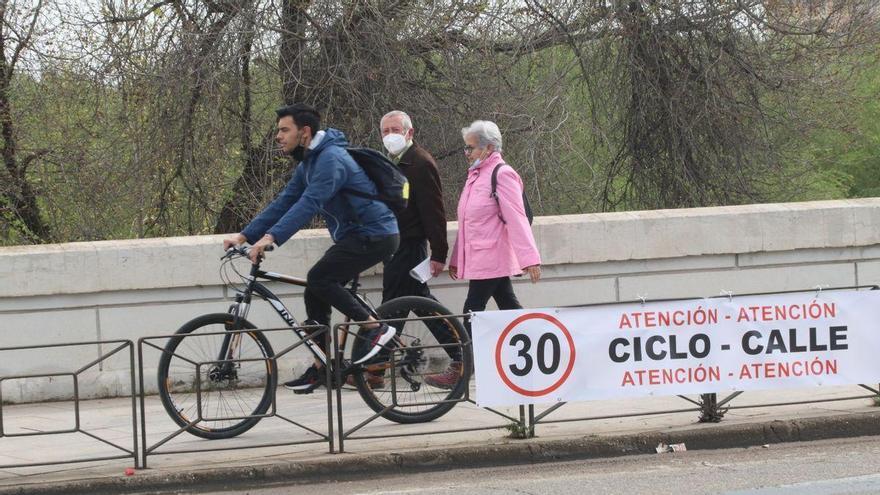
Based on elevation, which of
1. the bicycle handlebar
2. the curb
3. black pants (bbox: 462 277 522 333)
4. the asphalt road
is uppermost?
the bicycle handlebar

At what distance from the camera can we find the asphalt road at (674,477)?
19.9 feet

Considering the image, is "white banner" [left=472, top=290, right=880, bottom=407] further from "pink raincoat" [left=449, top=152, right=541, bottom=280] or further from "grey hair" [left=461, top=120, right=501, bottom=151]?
"grey hair" [left=461, top=120, right=501, bottom=151]

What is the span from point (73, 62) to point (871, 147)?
1031 inches

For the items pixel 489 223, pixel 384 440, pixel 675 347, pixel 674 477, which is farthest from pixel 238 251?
pixel 674 477

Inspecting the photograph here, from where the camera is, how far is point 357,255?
7594 mm

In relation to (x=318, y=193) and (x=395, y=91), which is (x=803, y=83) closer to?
(x=395, y=91)

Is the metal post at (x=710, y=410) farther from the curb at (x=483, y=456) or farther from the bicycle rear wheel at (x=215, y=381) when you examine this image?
the bicycle rear wheel at (x=215, y=381)

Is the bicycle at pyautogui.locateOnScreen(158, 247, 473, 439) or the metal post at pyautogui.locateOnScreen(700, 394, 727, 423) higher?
the bicycle at pyautogui.locateOnScreen(158, 247, 473, 439)

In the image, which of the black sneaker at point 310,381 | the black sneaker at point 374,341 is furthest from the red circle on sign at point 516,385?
the black sneaker at point 310,381

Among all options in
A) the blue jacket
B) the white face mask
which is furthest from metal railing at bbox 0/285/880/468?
the white face mask

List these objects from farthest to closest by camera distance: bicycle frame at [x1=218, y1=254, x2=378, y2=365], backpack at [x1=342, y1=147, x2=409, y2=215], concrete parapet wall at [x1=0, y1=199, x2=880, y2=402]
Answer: concrete parapet wall at [x1=0, y1=199, x2=880, y2=402] → backpack at [x1=342, y1=147, x2=409, y2=215] → bicycle frame at [x1=218, y1=254, x2=378, y2=365]

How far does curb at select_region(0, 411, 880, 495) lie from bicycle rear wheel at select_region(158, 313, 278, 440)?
0.71 meters

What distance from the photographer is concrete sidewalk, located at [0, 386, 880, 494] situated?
21.7 feet

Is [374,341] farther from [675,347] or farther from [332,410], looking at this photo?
[675,347]
